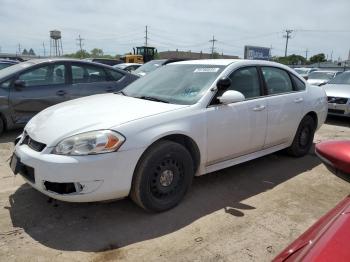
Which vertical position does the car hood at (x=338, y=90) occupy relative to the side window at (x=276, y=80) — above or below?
below

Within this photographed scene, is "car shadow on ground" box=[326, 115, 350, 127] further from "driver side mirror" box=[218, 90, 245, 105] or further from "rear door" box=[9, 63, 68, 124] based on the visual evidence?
"rear door" box=[9, 63, 68, 124]

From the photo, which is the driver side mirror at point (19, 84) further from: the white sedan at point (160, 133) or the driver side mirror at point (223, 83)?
the driver side mirror at point (223, 83)

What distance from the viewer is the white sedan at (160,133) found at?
3020mm

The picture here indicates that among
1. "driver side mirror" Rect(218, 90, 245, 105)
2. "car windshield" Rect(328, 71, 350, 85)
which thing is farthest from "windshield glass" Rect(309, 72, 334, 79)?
"driver side mirror" Rect(218, 90, 245, 105)

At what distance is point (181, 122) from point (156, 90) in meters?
0.83

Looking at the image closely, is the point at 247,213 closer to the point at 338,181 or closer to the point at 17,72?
the point at 338,181

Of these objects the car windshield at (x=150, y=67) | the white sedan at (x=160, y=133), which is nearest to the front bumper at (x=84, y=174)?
the white sedan at (x=160, y=133)

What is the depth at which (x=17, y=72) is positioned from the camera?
6145 millimetres

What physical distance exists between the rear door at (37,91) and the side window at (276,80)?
12.1 feet

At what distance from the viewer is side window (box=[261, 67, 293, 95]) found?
4727mm

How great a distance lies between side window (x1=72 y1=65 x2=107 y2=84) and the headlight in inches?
154

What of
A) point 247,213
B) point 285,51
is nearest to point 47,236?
point 247,213

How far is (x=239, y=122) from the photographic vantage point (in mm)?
4074

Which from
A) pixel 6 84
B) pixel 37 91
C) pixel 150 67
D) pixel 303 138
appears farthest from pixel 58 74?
pixel 150 67
